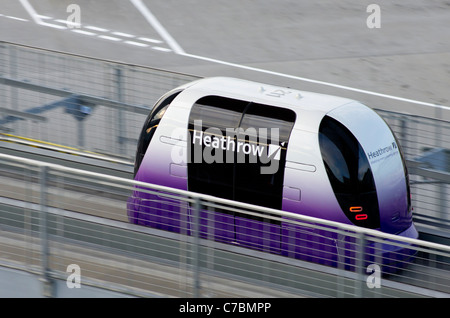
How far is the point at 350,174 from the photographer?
9.93m

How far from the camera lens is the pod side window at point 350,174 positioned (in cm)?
990

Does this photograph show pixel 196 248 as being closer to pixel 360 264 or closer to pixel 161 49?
pixel 360 264

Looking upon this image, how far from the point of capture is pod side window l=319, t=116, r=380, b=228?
9898 millimetres

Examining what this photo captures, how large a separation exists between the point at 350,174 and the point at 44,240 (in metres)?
3.44

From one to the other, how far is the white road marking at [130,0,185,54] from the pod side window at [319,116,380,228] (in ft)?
35.0

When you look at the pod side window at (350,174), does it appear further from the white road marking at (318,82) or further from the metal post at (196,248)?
the white road marking at (318,82)

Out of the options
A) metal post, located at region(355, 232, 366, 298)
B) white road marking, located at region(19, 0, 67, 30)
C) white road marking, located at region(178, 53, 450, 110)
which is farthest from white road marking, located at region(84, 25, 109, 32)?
metal post, located at region(355, 232, 366, 298)

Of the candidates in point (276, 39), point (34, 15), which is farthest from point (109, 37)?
point (276, 39)

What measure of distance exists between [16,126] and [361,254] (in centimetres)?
743

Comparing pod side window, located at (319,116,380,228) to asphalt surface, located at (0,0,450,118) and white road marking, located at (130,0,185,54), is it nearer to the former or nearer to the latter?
asphalt surface, located at (0,0,450,118)

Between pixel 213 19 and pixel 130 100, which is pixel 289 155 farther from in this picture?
pixel 213 19

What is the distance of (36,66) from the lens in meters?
13.7
